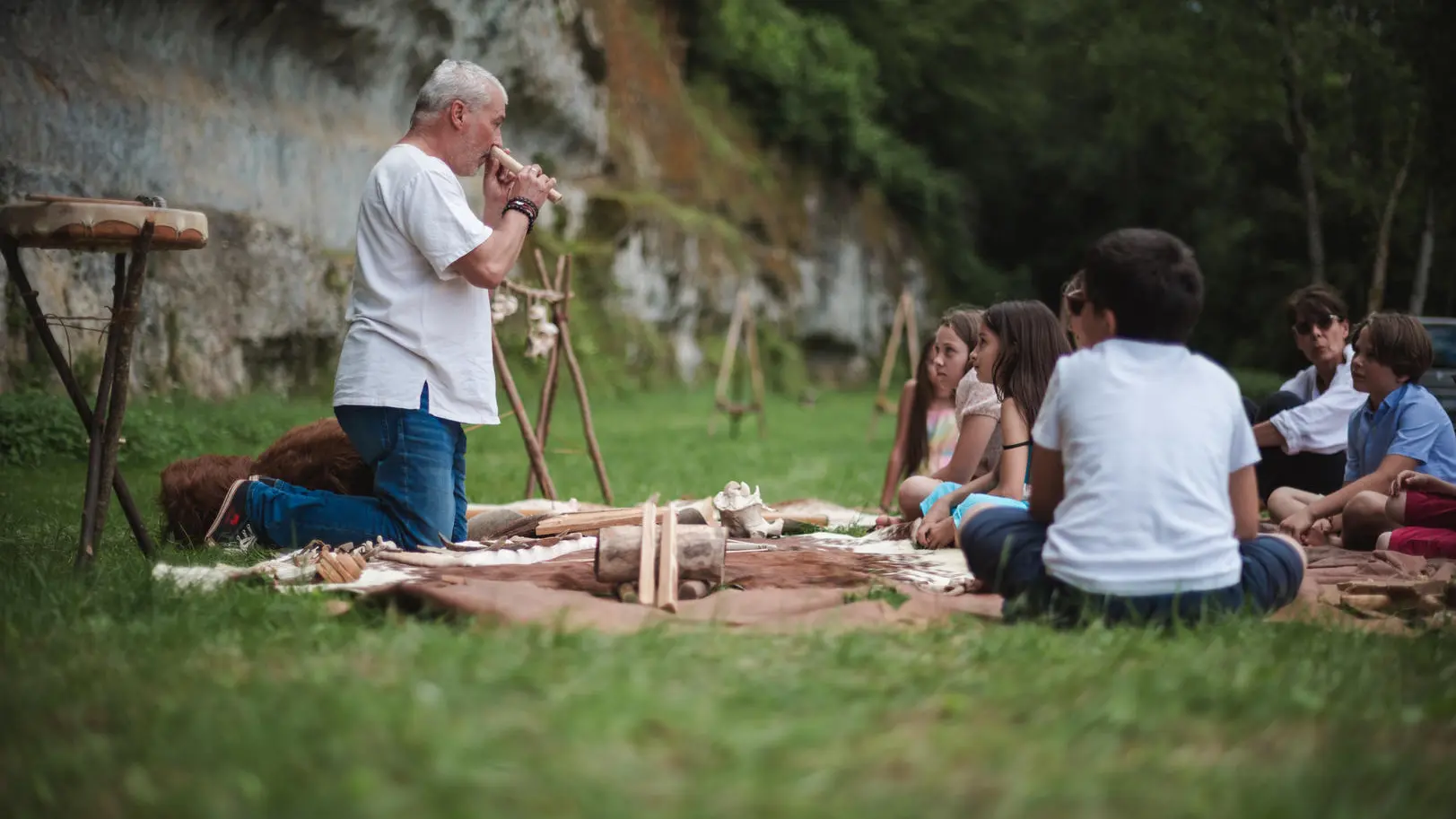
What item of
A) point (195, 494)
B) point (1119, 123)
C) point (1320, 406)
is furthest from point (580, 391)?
point (1119, 123)

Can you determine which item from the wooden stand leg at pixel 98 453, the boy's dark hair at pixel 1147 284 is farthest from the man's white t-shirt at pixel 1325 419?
the wooden stand leg at pixel 98 453

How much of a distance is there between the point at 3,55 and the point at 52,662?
339 inches

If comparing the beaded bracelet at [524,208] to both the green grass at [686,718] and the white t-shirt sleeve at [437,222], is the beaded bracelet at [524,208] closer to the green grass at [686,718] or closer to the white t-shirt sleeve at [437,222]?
the white t-shirt sleeve at [437,222]

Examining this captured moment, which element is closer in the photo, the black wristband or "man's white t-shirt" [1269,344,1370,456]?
the black wristband

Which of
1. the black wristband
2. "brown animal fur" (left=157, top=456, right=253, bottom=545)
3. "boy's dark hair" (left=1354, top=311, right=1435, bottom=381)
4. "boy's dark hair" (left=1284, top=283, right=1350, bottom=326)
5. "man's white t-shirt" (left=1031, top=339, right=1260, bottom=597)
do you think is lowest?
"brown animal fur" (left=157, top=456, right=253, bottom=545)

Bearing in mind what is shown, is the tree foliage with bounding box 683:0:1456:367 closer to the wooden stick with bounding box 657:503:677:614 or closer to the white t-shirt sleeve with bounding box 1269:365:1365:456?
the white t-shirt sleeve with bounding box 1269:365:1365:456

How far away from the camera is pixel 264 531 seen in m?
5.40

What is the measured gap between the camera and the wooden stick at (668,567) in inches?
158

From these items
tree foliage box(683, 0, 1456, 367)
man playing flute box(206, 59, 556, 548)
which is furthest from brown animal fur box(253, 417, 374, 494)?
tree foliage box(683, 0, 1456, 367)

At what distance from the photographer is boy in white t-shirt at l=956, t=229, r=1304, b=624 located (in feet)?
11.7

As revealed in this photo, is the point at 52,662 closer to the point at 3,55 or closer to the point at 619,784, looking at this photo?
the point at 619,784

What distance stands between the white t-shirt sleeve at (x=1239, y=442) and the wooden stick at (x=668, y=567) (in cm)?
165

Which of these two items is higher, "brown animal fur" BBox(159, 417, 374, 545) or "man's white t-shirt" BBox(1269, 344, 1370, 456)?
"man's white t-shirt" BBox(1269, 344, 1370, 456)

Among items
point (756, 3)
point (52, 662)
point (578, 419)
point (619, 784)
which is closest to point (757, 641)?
point (619, 784)
